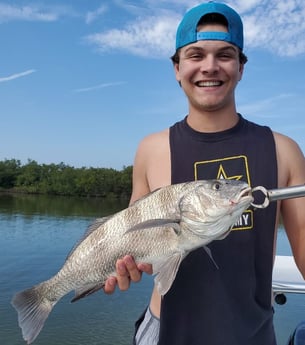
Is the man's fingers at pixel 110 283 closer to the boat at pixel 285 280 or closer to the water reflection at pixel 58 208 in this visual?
the boat at pixel 285 280

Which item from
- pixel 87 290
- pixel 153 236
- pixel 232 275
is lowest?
pixel 87 290

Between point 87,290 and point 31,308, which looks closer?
point 87,290

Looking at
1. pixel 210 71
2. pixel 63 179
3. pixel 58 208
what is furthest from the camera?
pixel 63 179

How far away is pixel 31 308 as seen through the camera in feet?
9.45

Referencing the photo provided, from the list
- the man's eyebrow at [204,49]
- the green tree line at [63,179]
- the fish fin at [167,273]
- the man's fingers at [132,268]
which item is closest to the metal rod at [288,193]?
the fish fin at [167,273]

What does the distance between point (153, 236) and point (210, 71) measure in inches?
45.3

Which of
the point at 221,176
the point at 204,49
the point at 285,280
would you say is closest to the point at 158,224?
the point at 221,176

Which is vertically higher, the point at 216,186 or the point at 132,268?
the point at 216,186

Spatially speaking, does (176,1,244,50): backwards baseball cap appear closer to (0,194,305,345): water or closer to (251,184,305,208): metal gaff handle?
(251,184,305,208): metal gaff handle

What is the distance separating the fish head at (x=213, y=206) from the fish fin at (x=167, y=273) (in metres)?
0.21

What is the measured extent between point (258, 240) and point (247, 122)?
33.9 inches

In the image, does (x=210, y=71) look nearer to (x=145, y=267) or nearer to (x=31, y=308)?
(x=145, y=267)

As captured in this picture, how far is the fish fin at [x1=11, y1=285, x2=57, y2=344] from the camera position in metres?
2.82

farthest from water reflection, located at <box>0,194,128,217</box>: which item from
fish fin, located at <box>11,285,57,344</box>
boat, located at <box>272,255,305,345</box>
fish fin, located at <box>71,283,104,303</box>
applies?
fish fin, located at <box>71,283,104,303</box>
